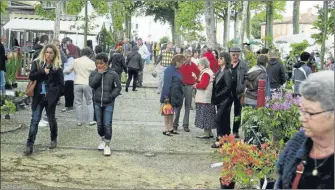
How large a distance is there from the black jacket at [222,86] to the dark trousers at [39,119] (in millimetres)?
2256

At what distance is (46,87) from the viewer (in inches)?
235

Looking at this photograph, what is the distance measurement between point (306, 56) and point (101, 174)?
472cm

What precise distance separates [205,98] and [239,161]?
11.6 ft

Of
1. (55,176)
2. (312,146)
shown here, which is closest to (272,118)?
(55,176)

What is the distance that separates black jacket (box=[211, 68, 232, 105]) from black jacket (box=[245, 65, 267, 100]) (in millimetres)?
267

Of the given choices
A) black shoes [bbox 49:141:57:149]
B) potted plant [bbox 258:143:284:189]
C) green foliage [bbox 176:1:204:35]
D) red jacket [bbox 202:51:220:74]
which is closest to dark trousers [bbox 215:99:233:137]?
green foliage [bbox 176:1:204:35]

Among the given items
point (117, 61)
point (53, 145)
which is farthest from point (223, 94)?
point (117, 61)

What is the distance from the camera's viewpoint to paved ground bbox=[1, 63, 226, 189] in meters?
4.90

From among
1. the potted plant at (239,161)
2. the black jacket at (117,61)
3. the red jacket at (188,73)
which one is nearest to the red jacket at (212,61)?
the red jacket at (188,73)

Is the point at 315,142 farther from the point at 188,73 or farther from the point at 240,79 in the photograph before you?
the point at 188,73

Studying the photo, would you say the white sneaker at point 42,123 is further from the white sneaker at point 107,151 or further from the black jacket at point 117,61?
the black jacket at point 117,61

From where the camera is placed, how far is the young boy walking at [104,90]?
6738mm

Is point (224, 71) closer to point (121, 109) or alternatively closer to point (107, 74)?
point (107, 74)

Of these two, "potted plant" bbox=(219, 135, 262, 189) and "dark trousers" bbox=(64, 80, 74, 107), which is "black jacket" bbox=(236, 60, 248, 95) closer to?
"dark trousers" bbox=(64, 80, 74, 107)
